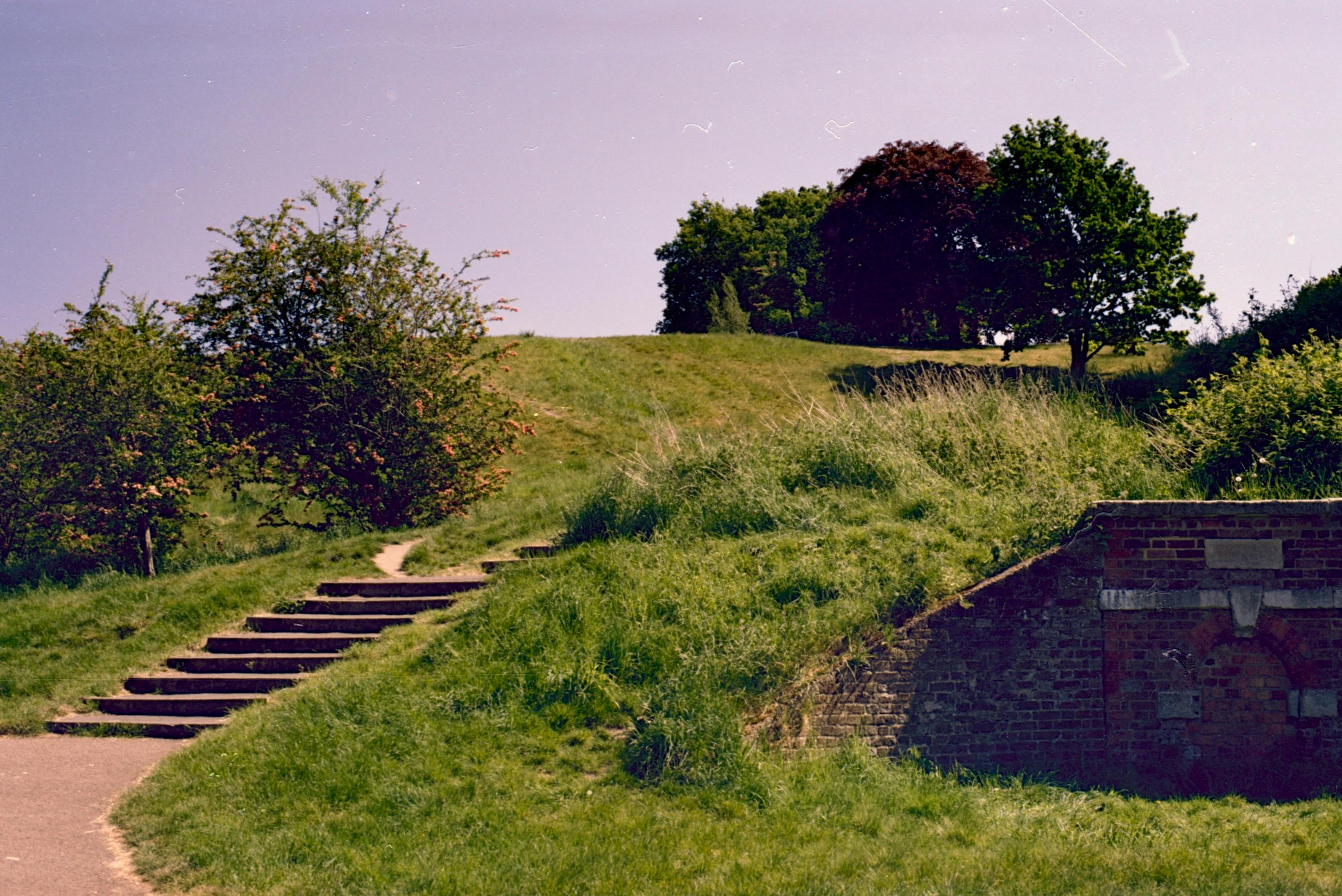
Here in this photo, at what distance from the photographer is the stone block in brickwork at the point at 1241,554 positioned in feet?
32.0

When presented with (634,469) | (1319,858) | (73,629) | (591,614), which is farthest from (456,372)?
(1319,858)

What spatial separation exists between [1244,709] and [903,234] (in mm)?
28776

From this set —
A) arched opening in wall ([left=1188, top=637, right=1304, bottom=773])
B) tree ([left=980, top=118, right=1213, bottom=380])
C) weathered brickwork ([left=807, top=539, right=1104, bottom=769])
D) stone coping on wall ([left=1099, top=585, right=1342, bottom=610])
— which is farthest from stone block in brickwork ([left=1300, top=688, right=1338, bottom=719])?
tree ([left=980, top=118, right=1213, bottom=380])

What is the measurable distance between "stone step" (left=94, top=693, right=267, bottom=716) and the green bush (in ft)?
33.0

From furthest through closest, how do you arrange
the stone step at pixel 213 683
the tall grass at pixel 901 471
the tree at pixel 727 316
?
the tree at pixel 727 316 → the tall grass at pixel 901 471 → the stone step at pixel 213 683

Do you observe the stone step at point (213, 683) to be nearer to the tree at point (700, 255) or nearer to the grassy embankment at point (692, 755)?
the grassy embankment at point (692, 755)

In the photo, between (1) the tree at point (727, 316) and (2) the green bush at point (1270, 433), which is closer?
(2) the green bush at point (1270, 433)

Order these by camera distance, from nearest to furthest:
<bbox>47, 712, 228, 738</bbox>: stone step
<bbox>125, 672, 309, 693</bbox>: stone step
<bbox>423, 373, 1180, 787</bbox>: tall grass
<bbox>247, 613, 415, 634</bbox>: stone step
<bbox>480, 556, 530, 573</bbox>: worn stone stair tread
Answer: <bbox>423, 373, 1180, 787</bbox>: tall grass
<bbox>47, 712, 228, 738</bbox>: stone step
<bbox>125, 672, 309, 693</bbox>: stone step
<bbox>247, 613, 415, 634</bbox>: stone step
<bbox>480, 556, 530, 573</bbox>: worn stone stair tread

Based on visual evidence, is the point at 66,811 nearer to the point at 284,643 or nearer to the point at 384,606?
the point at 284,643

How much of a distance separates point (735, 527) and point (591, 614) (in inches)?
102

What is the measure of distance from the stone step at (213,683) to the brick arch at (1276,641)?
847 centimetres

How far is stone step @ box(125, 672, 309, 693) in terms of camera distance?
11.0 metres

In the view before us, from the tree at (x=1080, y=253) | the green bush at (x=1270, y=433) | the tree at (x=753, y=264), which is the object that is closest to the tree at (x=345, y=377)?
the green bush at (x=1270, y=433)

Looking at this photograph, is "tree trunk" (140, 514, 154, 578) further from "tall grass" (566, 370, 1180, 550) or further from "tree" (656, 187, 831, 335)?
"tree" (656, 187, 831, 335)
